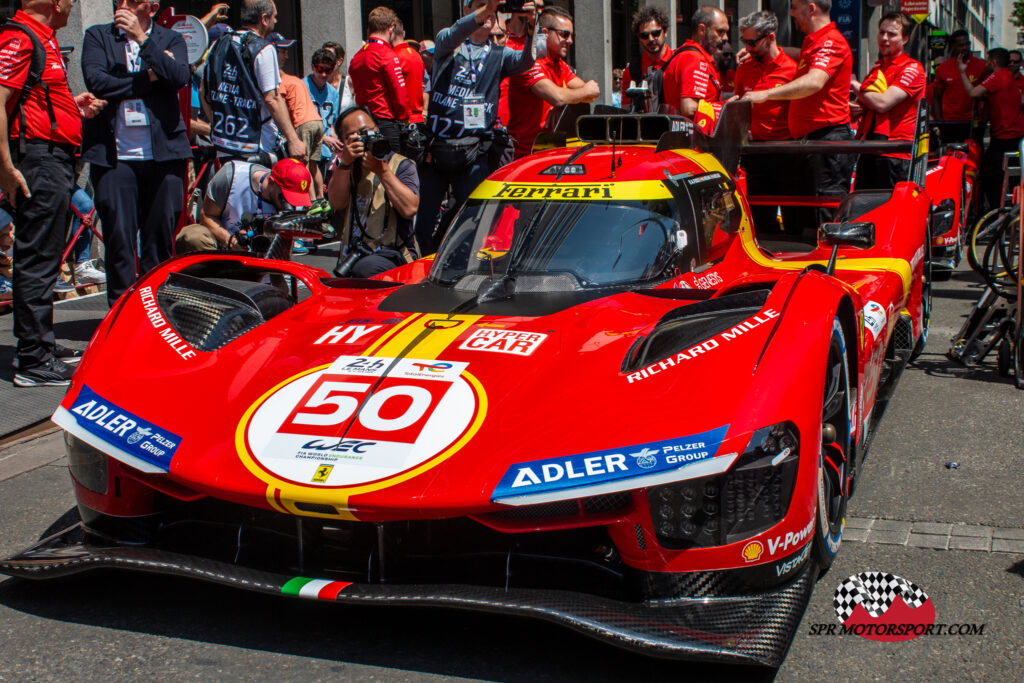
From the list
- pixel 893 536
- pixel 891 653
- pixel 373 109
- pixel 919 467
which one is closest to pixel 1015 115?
pixel 373 109

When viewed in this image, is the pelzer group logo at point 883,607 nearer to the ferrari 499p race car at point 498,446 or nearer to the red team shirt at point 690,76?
the ferrari 499p race car at point 498,446

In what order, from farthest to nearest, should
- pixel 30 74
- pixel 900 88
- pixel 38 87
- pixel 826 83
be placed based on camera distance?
1. pixel 900 88
2. pixel 826 83
3. pixel 38 87
4. pixel 30 74

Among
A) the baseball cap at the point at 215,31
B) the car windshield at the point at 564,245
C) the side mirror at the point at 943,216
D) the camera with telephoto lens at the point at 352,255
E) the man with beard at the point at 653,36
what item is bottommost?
the side mirror at the point at 943,216

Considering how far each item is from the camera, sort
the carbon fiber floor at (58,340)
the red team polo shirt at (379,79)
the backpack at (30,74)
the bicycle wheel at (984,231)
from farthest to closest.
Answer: the red team polo shirt at (379,79), the bicycle wheel at (984,231), the backpack at (30,74), the carbon fiber floor at (58,340)

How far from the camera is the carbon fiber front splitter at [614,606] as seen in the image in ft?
8.70

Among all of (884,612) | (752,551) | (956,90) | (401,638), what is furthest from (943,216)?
(401,638)

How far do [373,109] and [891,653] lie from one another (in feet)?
22.8

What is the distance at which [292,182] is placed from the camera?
677cm

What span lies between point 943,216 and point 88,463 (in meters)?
7.63

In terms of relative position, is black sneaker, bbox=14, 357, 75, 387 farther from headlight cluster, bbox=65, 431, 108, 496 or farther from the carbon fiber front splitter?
the carbon fiber front splitter

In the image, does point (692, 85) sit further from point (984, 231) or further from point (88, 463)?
point (88, 463)

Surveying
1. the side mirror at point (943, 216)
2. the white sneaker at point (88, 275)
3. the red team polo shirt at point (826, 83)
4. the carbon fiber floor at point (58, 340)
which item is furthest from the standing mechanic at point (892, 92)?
the white sneaker at point (88, 275)

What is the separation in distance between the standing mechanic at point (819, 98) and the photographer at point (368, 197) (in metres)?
2.67

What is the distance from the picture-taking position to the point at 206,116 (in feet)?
34.6
